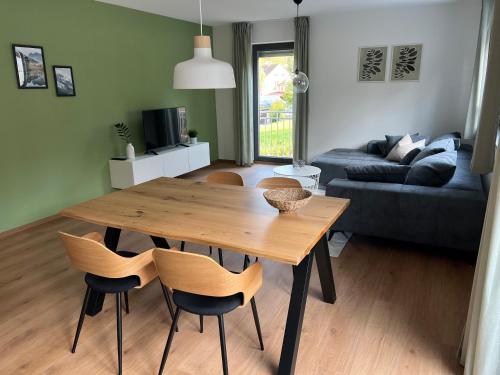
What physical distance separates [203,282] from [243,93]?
18.3 feet

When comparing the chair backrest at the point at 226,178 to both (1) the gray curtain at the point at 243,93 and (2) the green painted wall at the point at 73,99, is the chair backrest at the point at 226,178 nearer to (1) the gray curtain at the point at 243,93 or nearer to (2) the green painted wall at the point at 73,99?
(2) the green painted wall at the point at 73,99

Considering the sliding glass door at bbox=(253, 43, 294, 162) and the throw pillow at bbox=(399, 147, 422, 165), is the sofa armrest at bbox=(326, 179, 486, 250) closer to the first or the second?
the throw pillow at bbox=(399, 147, 422, 165)

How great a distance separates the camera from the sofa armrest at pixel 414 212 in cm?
298

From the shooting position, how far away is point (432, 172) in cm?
319

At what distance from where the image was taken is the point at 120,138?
17.2 feet

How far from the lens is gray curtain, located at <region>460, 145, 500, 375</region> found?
64.4 inches

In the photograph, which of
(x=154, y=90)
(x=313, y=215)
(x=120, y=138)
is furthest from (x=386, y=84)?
(x=313, y=215)

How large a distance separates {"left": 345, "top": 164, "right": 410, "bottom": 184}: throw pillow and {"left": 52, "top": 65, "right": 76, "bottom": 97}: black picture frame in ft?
11.4

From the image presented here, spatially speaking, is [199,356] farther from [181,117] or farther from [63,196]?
[181,117]

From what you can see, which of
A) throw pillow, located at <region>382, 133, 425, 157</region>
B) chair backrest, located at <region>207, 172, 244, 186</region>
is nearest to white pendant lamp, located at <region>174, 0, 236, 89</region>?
chair backrest, located at <region>207, 172, 244, 186</region>

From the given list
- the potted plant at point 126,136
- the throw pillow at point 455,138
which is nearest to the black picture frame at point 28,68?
the potted plant at point 126,136

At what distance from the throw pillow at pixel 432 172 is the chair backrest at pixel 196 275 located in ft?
7.14

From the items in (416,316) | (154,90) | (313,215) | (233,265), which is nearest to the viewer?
(313,215)

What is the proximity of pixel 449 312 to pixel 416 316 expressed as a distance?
241mm
